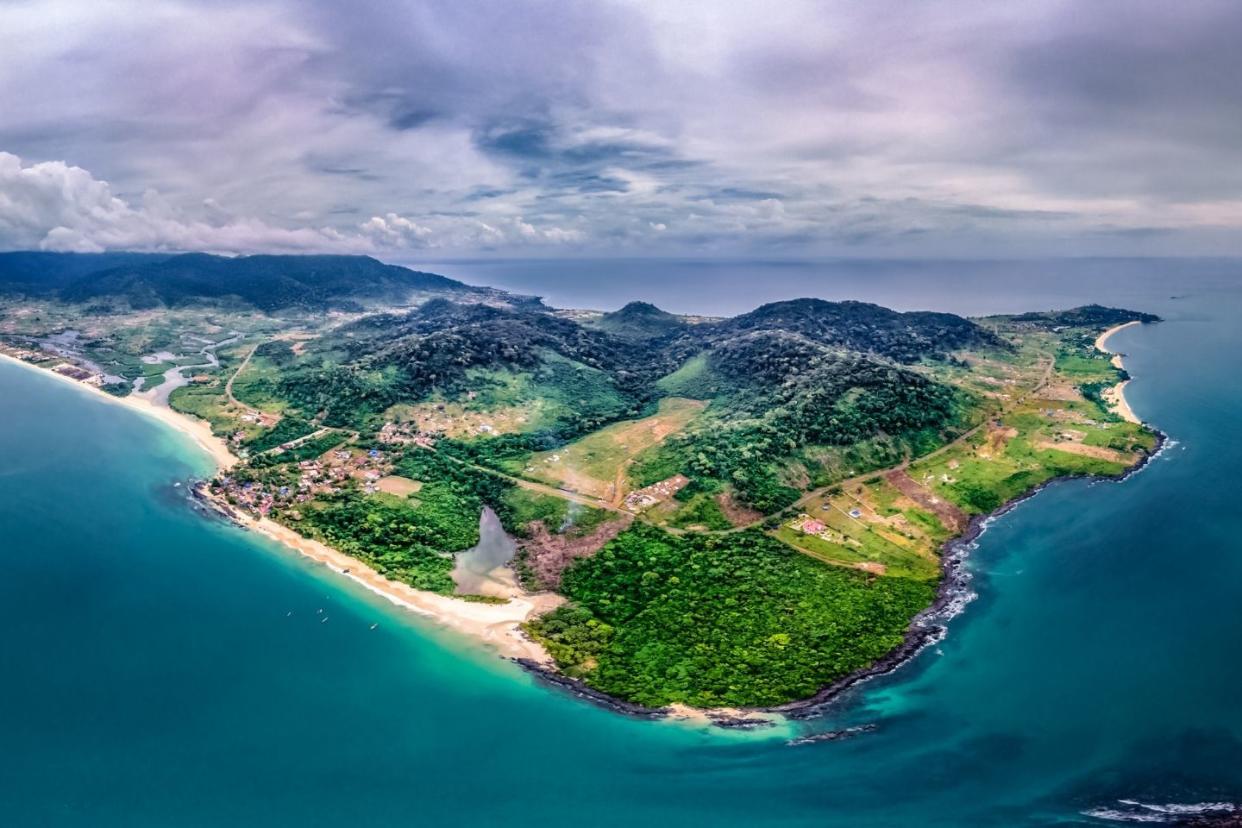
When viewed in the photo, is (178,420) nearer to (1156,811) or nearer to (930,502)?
(930,502)

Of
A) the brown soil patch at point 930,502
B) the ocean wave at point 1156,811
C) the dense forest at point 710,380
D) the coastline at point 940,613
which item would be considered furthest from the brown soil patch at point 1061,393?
the ocean wave at point 1156,811

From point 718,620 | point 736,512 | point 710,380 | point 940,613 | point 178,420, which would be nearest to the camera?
point 718,620

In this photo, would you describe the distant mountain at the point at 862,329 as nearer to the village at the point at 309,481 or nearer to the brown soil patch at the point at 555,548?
the village at the point at 309,481

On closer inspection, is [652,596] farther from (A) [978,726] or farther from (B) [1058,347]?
(B) [1058,347]

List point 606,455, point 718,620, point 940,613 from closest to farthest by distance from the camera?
point 718,620 → point 940,613 → point 606,455

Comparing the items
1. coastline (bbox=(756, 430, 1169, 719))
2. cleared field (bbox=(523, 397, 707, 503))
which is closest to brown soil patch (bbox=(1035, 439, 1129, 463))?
coastline (bbox=(756, 430, 1169, 719))

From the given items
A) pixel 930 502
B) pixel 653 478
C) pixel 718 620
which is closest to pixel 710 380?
pixel 653 478

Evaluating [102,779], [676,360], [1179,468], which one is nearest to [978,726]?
[102,779]
